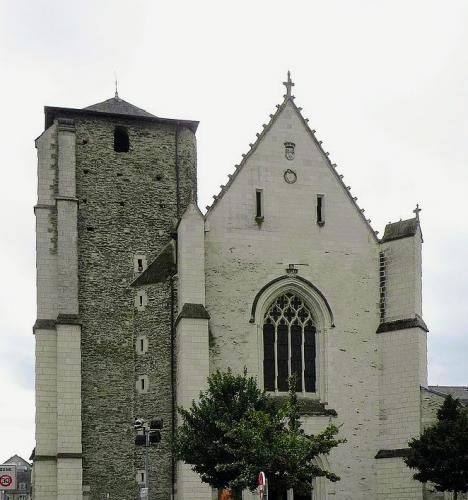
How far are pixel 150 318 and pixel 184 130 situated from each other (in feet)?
28.3

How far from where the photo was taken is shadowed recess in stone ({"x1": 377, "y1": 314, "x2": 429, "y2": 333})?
39.4 meters

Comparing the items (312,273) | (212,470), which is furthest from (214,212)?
(212,470)

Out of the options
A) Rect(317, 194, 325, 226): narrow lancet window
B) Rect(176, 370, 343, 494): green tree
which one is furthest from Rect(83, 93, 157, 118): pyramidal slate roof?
Rect(176, 370, 343, 494): green tree

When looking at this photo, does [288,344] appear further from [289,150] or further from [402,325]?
[289,150]

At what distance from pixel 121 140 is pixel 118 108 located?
5.18 ft

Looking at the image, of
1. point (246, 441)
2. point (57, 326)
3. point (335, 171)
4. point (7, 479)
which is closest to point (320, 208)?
point (335, 171)

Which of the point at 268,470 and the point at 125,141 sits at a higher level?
the point at 125,141

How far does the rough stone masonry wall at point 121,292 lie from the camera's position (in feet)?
125

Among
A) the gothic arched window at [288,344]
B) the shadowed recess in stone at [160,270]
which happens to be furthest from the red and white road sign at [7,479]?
the shadowed recess in stone at [160,270]

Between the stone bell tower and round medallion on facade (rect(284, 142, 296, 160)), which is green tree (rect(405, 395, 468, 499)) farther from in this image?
round medallion on facade (rect(284, 142, 296, 160))

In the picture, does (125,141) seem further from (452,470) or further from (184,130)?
(452,470)

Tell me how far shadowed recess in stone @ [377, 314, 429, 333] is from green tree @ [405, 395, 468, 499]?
4861 millimetres

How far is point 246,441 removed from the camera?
2928 centimetres

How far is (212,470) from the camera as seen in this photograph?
31.2 metres
